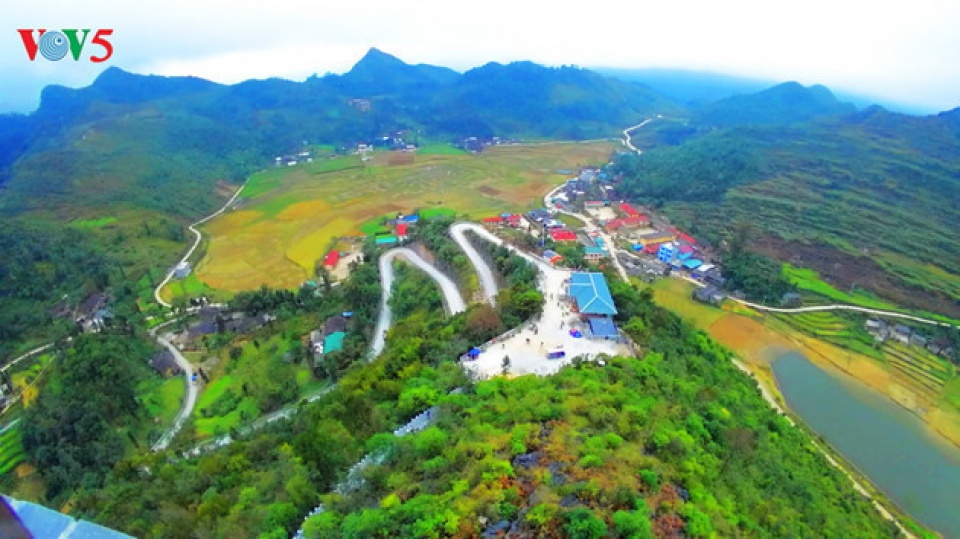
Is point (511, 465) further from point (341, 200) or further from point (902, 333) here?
point (341, 200)

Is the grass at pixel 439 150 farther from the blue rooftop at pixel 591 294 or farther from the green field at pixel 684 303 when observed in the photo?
the blue rooftop at pixel 591 294

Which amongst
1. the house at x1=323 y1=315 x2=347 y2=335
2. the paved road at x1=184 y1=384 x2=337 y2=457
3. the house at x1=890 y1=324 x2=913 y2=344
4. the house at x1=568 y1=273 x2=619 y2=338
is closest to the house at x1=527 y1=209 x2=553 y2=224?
the house at x1=568 y1=273 x2=619 y2=338

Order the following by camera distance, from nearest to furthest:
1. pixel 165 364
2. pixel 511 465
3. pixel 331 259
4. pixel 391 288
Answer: pixel 511 465 → pixel 165 364 → pixel 391 288 → pixel 331 259

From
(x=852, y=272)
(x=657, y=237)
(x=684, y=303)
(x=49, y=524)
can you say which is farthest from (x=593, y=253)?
(x=49, y=524)

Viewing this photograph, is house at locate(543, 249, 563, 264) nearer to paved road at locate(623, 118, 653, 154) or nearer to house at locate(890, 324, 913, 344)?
house at locate(890, 324, 913, 344)

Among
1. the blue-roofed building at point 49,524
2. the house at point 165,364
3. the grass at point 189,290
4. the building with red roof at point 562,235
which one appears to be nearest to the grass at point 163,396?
the house at point 165,364

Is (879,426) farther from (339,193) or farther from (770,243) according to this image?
(339,193)
